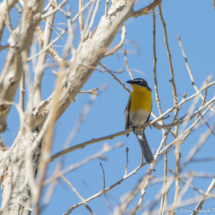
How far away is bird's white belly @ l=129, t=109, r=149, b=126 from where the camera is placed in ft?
21.1

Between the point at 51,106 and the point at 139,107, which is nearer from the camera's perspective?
the point at 51,106

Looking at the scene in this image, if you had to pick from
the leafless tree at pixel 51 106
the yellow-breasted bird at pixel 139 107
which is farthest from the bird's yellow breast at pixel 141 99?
the leafless tree at pixel 51 106

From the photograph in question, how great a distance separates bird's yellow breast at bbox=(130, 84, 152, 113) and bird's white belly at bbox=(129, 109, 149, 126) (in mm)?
69

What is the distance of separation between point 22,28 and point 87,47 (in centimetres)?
146

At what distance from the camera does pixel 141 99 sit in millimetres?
6445

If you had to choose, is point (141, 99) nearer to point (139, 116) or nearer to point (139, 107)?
point (139, 107)

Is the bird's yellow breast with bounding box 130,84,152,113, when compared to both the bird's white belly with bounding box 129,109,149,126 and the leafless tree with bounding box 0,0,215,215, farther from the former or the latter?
the leafless tree with bounding box 0,0,215,215

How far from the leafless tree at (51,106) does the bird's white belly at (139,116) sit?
192cm

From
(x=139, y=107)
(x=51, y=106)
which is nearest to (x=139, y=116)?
(x=139, y=107)

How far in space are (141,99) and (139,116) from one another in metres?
0.38

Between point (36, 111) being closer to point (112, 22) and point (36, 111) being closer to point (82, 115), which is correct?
point (112, 22)

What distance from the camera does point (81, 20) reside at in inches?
167

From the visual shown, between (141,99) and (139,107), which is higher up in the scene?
(141,99)

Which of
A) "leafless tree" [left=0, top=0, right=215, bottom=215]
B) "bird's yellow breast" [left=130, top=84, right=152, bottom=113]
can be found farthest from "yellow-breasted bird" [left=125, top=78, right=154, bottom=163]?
"leafless tree" [left=0, top=0, right=215, bottom=215]
